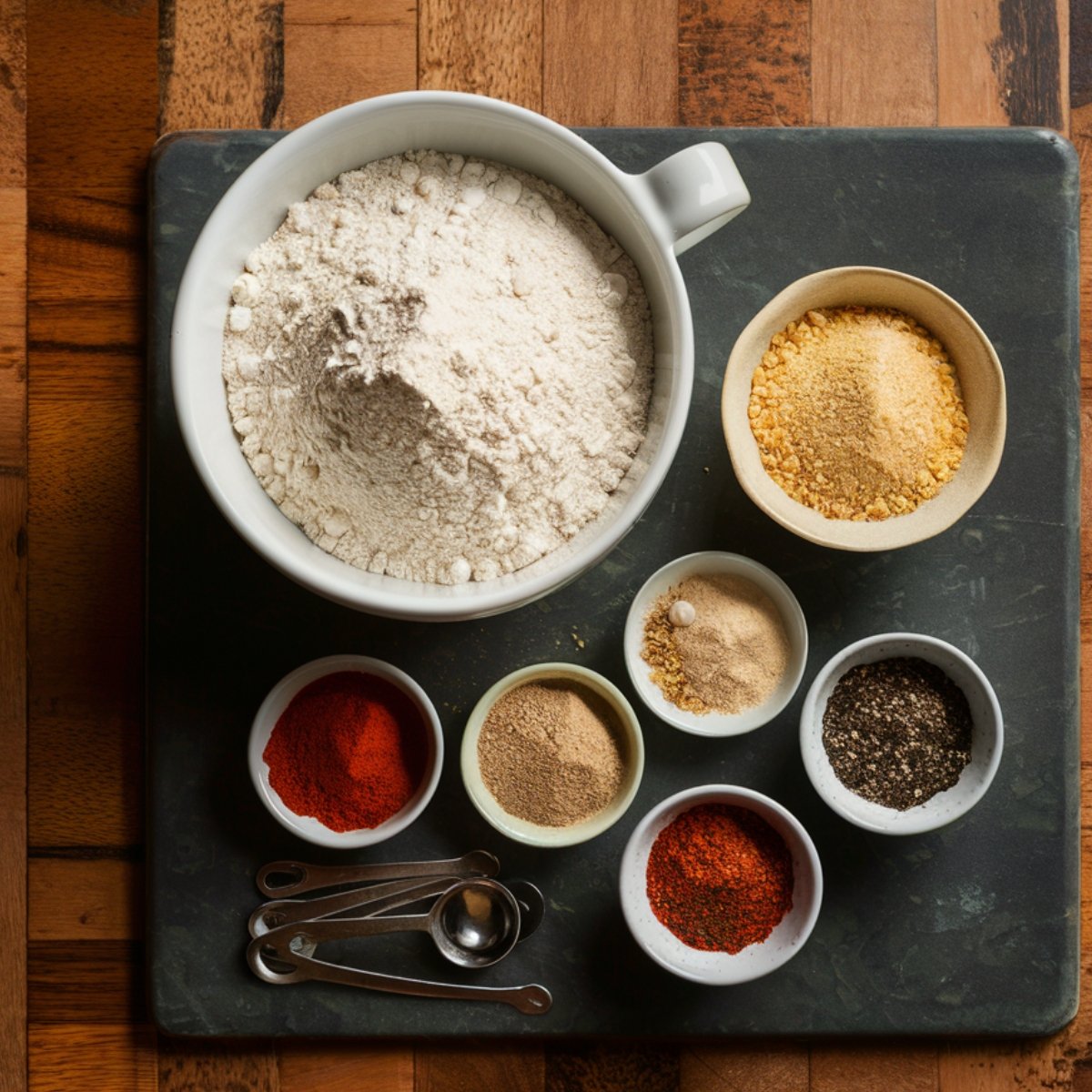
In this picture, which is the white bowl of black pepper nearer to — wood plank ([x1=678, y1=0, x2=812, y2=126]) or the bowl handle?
→ the bowl handle

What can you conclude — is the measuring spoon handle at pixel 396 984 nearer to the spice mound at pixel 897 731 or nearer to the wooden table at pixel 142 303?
the wooden table at pixel 142 303

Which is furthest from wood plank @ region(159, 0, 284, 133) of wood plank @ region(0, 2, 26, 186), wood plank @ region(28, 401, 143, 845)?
wood plank @ region(28, 401, 143, 845)

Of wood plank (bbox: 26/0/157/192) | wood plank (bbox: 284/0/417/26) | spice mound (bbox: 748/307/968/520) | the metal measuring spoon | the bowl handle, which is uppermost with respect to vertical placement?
wood plank (bbox: 284/0/417/26)

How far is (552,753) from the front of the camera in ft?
3.05

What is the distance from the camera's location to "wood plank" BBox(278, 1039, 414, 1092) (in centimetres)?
99

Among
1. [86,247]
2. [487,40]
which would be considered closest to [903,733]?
[487,40]

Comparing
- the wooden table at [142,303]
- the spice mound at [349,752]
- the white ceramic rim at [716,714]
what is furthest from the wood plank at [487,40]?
the spice mound at [349,752]

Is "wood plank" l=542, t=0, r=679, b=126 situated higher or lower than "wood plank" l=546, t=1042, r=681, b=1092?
higher

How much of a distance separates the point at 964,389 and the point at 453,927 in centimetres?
68

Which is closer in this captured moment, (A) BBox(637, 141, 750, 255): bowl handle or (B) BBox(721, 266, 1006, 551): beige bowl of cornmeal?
(A) BBox(637, 141, 750, 255): bowl handle

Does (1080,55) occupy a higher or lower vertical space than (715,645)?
higher

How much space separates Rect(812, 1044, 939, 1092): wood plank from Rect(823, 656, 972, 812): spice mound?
10.3 inches

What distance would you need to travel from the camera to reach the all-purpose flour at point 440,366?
714 millimetres

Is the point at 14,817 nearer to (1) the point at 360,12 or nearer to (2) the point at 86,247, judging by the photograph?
(2) the point at 86,247
